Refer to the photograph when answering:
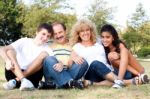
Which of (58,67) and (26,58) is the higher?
(26,58)

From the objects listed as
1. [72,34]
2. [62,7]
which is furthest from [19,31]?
[72,34]

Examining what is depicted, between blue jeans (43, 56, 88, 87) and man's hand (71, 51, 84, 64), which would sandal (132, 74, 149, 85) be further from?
man's hand (71, 51, 84, 64)

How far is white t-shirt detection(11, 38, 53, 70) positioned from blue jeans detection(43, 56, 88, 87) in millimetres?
374

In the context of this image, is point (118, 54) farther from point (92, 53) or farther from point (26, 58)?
point (26, 58)

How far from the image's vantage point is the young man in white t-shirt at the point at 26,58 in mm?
6016

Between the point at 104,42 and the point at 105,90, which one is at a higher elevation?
the point at 104,42

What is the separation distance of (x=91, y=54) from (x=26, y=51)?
43.0 inches

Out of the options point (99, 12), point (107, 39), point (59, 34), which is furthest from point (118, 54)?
point (99, 12)

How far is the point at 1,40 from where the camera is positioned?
191ft

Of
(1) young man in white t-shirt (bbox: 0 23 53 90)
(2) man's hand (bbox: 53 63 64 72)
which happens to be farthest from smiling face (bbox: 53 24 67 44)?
(2) man's hand (bbox: 53 63 64 72)

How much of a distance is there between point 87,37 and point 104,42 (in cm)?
35

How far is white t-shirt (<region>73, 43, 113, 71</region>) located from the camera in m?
6.34

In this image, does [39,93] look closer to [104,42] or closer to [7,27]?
[104,42]

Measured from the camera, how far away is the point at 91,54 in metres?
6.36
